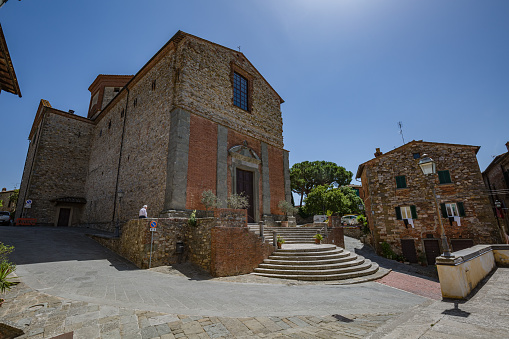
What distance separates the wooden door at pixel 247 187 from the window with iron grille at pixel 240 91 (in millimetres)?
4775

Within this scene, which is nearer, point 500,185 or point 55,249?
point 55,249

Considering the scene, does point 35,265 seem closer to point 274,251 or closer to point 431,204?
point 274,251

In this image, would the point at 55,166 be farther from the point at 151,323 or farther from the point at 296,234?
the point at 151,323

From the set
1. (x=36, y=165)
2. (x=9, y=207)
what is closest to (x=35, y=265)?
(x=36, y=165)

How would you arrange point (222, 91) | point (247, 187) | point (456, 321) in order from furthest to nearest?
point (222, 91), point (247, 187), point (456, 321)

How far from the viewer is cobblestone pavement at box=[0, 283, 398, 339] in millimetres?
3385

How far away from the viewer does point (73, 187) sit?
20531 millimetres

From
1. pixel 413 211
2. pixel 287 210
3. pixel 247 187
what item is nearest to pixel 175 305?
pixel 247 187

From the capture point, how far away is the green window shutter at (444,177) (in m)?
15.9

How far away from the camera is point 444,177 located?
16.0m

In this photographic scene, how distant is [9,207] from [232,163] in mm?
46794

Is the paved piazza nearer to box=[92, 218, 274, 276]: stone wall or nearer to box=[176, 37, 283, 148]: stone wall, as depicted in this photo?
box=[92, 218, 274, 276]: stone wall

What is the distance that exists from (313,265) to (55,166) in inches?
898

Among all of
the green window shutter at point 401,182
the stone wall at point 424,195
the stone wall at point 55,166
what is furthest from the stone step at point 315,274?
the stone wall at point 55,166
